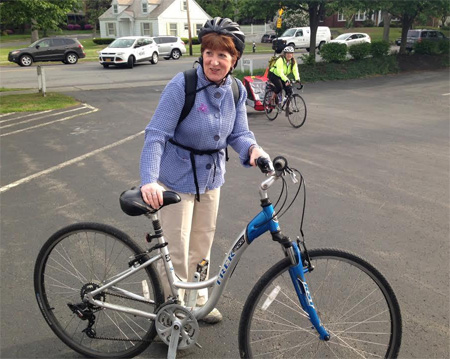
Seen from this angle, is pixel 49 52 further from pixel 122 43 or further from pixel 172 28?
pixel 172 28

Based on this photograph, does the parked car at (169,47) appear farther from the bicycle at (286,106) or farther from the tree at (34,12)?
the bicycle at (286,106)

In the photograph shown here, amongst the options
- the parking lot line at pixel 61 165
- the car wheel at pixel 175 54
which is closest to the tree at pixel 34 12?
the parking lot line at pixel 61 165

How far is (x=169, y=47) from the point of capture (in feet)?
109

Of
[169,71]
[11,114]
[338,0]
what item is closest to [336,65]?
[338,0]

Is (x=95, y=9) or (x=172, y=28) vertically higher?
(x=95, y=9)

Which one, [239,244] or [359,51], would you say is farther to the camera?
[359,51]

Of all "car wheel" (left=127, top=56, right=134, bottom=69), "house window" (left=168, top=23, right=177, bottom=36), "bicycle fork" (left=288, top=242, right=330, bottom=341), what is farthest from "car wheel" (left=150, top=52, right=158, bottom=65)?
"house window" (left=168, top=23, right=177, bottom=36)

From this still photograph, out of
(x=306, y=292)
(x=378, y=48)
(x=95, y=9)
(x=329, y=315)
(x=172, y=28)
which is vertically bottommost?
(x=329, y=315)

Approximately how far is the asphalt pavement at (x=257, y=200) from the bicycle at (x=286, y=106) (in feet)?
0.77

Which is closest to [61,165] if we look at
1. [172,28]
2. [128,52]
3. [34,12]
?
[34,12]

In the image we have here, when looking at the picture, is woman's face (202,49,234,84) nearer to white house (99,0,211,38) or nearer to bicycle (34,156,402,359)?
bicycle (34,156,402,359)

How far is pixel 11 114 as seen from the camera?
12406 millimetres

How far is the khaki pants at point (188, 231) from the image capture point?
113 inches

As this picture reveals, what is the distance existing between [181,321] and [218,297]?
27 cm
